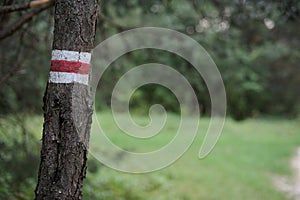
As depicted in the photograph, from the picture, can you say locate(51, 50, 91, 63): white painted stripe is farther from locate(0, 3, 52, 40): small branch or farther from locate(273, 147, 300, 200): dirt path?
locate(273, 147, 300, 200): dirt path

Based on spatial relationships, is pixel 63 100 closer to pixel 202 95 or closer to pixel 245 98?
pixel 202 95

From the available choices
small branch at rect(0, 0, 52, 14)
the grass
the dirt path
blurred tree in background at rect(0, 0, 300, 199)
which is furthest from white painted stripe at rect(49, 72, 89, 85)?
the dirt path

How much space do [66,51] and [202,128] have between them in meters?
12.8

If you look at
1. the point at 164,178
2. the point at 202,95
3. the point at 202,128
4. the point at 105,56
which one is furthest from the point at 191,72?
the point at 202,95

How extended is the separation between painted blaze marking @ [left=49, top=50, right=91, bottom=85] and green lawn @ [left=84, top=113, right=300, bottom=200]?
2.57m

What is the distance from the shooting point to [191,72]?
6.40 metres

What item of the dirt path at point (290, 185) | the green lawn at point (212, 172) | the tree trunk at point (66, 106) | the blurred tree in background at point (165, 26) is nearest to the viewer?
the tree trunk at point (66, 106)

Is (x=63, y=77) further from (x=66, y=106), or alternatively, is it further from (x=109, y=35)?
(x=109, y=35)

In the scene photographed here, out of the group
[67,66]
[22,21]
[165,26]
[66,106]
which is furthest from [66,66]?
[165,26]

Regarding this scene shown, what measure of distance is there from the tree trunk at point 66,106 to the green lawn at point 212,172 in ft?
8.04

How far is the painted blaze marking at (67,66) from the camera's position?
6.72ft

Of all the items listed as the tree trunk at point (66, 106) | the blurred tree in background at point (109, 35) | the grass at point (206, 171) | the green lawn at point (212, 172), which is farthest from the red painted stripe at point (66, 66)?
the green lawn at point (212, 172)

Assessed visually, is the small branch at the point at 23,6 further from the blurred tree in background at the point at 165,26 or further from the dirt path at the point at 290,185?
the dirt path at the point at 290,185

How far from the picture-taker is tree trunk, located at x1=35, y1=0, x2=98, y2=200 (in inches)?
79.9
